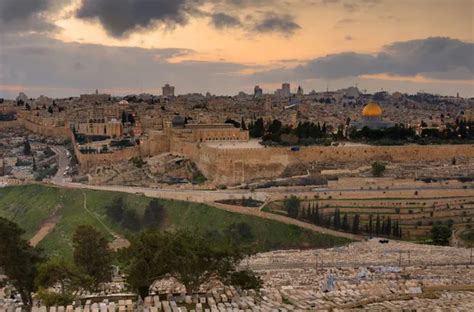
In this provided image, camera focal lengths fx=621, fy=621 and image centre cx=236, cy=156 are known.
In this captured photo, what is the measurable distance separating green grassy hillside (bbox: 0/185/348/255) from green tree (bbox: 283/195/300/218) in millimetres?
1058

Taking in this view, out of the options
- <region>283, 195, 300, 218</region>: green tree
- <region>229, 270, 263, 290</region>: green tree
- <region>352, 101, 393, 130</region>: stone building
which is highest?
<region>352, 101, 393, 130</region>: stone building

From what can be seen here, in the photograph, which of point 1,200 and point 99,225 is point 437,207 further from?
point 1,200

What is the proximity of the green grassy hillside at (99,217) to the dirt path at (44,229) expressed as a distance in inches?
6.8

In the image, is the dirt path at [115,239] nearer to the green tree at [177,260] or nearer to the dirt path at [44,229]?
the dirt path at [44,229]

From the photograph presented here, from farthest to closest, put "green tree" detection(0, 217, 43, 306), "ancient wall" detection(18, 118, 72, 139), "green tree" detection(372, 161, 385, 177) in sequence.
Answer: "ancient wall" detection(18, 118, 72, 139) → "green tree" detection(372, 161, 385, 177) → "green tree" detection(0, 217, 43, 306)

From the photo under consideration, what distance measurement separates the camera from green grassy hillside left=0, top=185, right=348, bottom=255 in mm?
22484

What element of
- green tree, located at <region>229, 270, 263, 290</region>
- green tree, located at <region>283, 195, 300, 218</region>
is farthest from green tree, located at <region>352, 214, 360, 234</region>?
green tree, located at <region>229, 270, 263, 290</region>

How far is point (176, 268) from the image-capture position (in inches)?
483

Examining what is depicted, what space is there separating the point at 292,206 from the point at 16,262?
13.8m

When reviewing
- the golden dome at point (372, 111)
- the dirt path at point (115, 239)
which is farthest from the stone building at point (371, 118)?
the dirt path at point (115, 239)

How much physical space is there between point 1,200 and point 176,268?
20.3m

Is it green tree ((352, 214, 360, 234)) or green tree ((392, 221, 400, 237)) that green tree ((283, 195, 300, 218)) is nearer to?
green tree ((352, 214, 360, 234))

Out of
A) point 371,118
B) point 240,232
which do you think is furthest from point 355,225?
point 371,118

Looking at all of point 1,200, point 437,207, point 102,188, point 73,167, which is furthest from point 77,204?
point 437,207
